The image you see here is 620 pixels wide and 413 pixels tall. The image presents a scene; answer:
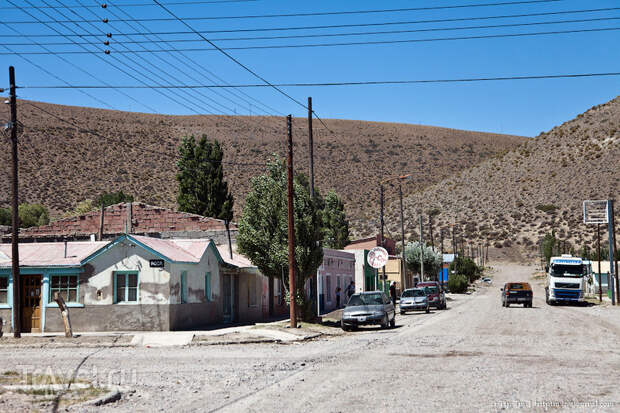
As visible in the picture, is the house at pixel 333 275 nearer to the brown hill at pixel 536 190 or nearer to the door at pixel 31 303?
the door at pixel 31 303

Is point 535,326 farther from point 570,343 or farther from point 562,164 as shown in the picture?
point 562,164

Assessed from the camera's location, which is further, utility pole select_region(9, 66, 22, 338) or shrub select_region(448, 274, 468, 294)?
shrub select_region(448, 274, 468, 294)

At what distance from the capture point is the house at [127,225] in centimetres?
4250

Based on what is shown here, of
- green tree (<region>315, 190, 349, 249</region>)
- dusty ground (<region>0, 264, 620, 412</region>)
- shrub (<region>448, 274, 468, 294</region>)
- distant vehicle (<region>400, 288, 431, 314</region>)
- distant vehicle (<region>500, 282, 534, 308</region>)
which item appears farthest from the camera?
shrub (<region>448, 274, 468, 294</region>)

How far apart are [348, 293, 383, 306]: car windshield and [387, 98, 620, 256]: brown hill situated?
71445mm

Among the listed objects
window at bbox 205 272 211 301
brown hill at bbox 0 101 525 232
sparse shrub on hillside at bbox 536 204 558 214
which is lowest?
window at bbox 205 272 211 301

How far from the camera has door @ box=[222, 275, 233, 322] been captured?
113ft

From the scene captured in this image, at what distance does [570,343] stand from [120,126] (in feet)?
346

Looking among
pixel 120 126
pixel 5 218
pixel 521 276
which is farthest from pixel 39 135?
pixel 521 276

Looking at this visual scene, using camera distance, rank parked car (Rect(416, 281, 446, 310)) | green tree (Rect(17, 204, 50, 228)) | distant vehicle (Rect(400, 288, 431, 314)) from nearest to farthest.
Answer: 1. distant vehicle (Rect(400, 288, 431, 314))
2. parked car (Rect(416, 281, 446, 310))
3. green tree (Rect(17, 204, 50, 228))

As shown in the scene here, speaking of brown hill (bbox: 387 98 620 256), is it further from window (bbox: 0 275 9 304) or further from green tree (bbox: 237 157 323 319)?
window (bbox: 0 275 9 304)

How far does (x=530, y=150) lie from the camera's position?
117875 millimetres

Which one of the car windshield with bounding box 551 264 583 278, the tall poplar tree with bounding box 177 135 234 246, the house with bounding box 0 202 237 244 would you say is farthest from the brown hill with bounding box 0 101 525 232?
the car windshield with bounding box 551 264 583 278

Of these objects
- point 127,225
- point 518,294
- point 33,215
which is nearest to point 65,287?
point 127,225
